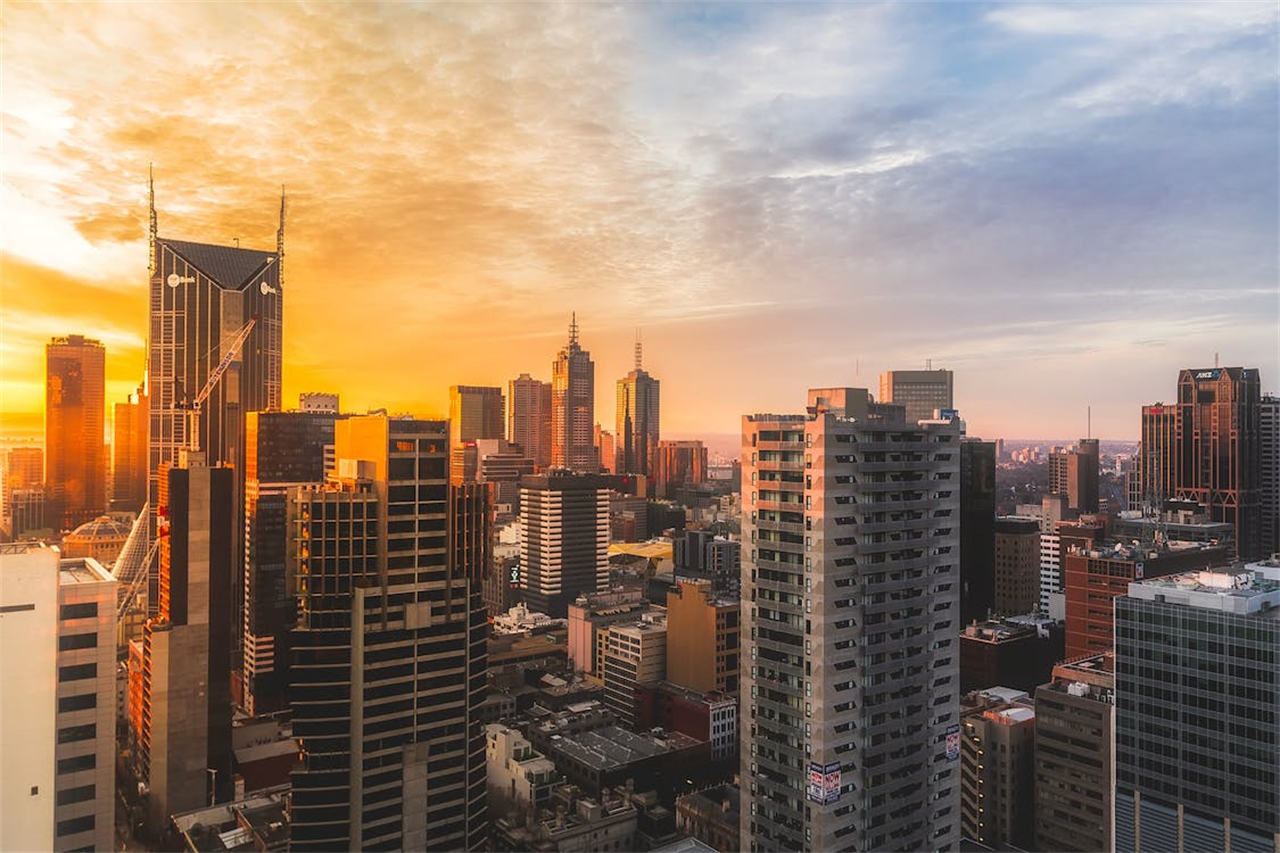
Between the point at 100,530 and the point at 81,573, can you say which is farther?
the point at 100,530

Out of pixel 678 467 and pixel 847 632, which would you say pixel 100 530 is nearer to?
pixel 847 632

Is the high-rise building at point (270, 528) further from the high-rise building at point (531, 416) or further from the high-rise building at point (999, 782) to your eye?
the high-rise building at point (531, 416)

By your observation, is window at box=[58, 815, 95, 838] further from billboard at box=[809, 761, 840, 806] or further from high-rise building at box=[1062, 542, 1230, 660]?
high-rise building at box=[1062, 542, 1230, 660]

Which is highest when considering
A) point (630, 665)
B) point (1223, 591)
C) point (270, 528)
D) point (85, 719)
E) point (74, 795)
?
point (1223, 591)

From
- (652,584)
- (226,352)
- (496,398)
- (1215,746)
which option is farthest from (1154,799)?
(496,398)

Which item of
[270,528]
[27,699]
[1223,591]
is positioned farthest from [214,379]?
[1223,591]

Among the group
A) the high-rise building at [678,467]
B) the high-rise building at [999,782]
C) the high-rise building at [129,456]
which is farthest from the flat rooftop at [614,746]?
the high-rise building at [678,467]

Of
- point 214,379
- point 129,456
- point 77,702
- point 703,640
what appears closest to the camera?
point 77,702
